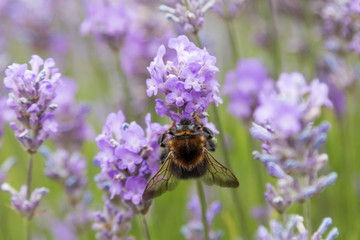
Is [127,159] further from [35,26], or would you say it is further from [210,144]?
[35,26]

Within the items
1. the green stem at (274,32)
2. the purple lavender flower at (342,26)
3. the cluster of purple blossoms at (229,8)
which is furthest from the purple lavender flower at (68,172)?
the purple lavender flower at (342,26)

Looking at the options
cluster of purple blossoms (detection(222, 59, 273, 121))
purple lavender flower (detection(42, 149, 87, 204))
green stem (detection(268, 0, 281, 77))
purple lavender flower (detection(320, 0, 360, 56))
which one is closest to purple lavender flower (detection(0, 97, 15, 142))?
purple lavender flower (detection(42, 149, 87, 204))

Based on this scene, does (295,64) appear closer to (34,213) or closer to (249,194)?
(249,194)

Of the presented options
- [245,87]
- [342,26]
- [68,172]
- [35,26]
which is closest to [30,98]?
[68,172]

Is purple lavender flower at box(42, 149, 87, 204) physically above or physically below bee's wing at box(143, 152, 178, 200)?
above

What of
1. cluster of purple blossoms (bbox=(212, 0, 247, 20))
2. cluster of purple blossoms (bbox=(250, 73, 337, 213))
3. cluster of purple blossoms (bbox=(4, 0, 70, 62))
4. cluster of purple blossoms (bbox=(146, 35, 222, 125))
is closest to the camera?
cluster of purple blossoms (bbox=(250, 73, 337, 213))

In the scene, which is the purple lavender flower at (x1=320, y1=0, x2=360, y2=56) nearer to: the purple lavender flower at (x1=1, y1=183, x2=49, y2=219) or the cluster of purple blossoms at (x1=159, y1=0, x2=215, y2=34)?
the cluster of purple blossoms at (x1=159, y1=0, x2=215, y2=34)

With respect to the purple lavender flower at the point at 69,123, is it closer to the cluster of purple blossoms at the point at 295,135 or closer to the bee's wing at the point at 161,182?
the bee's wing at the point at 161,182

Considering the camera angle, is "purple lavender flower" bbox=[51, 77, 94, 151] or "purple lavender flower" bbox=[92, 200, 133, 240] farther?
"purple lavender flower" bbox=[51, 77, 94, 151]
